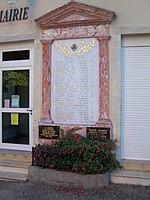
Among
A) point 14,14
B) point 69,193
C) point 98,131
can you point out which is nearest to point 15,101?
point 14,14

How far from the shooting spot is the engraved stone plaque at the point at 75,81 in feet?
18.7

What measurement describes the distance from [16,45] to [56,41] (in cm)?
111

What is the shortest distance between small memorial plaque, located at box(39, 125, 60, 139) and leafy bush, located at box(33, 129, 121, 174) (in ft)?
1.32

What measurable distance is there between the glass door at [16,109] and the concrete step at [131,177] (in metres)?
2.28

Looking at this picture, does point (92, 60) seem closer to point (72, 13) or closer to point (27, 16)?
point (72, 13)

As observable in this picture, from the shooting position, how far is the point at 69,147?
5027 millimetres

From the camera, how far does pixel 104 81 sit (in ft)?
18.3

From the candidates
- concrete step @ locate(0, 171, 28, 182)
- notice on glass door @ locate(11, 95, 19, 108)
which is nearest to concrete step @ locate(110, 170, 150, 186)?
concrete step @ locate(0, 171, 28, 182)

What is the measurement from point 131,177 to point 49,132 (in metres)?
2.00

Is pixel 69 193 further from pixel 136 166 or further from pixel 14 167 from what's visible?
pixel 14 167

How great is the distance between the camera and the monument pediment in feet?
18.1

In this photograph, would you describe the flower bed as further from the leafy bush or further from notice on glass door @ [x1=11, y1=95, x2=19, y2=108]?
notice on glass door @ [x1=11, y1=95, x2=19, y2=108]

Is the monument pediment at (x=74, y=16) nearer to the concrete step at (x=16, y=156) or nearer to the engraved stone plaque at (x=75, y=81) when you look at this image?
the engraved stone plaque at (x=75, y=81)

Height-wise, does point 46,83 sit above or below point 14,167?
above
